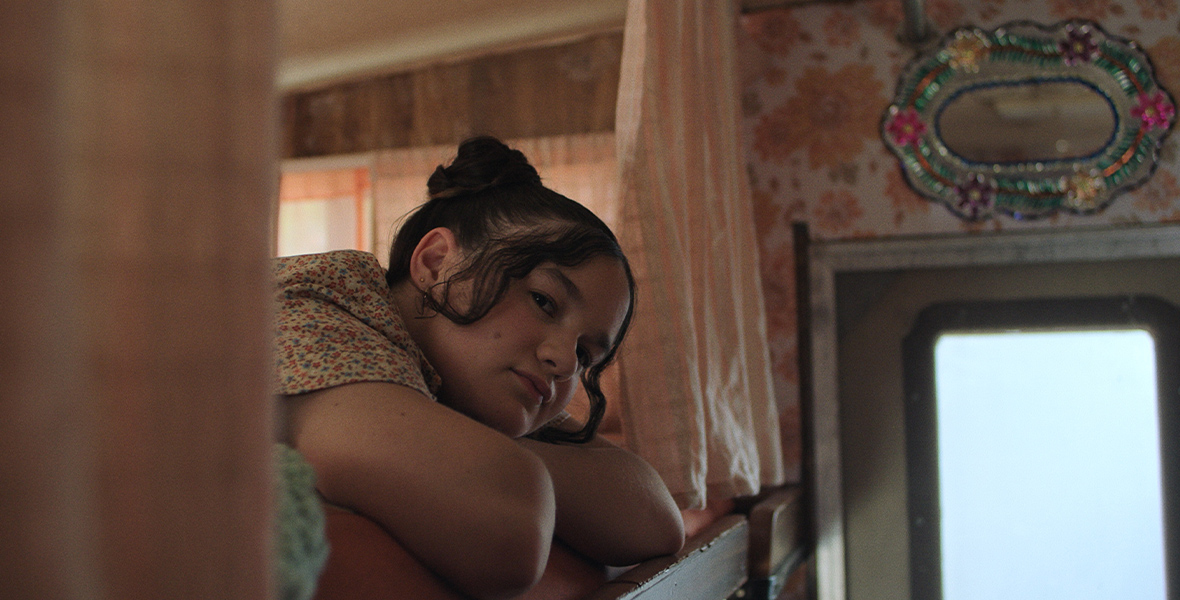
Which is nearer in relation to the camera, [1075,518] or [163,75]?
[163,75]

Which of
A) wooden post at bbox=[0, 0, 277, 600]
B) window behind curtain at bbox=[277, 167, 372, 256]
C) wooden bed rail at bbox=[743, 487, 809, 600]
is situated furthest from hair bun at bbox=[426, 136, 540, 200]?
window behind curtain at bbox=[277, 167, 372, 256]

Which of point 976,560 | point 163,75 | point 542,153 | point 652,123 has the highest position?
point 542,153

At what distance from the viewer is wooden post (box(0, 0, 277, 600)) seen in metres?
0.22

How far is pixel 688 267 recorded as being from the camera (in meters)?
1.40

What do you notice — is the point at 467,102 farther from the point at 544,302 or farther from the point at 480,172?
the point at 544,302

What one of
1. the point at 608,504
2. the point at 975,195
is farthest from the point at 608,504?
the point at 975,195

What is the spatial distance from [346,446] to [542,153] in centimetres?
231

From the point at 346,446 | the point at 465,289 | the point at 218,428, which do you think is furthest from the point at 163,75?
the point at 465,289

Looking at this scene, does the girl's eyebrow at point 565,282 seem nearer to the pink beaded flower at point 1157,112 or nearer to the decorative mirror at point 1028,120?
the decorative mirror at point 1028,120

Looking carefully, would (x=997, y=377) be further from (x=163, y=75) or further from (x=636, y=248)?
(x=163, y=75)

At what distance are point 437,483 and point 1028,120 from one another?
2.22 metres

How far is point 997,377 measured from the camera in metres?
2.34

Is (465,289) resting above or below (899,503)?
above

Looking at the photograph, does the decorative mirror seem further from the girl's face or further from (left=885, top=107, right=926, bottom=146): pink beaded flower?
the girl's face
